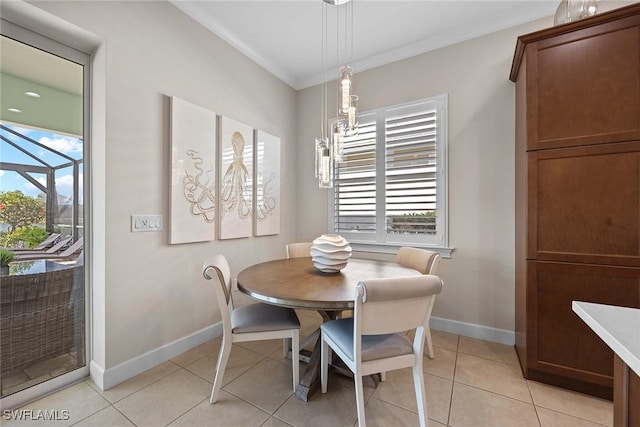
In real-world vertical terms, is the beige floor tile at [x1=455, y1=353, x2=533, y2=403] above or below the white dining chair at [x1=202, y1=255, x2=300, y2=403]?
below

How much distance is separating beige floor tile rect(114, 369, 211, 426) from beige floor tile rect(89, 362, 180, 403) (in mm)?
49

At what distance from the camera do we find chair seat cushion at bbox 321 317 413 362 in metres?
1.36

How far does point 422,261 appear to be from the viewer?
2.12 m

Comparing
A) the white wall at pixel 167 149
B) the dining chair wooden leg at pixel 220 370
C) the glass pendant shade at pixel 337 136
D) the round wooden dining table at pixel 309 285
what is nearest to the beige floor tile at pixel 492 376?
the white wall at pixel 167 149

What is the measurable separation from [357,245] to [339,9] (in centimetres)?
234

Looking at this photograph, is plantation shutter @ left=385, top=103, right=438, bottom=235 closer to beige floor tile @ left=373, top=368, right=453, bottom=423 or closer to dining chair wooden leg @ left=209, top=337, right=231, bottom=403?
beige floor tile @ left=373, top=368, right=453, bottom=423

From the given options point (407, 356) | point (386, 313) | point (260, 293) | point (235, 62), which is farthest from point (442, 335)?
point (235, 62)

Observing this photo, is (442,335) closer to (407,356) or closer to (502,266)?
(502,266)

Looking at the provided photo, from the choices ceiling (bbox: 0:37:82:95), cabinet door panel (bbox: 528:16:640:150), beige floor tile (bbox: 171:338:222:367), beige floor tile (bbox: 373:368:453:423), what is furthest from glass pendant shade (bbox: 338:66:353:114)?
beige floor tile (bbox: 171:338:222:367)

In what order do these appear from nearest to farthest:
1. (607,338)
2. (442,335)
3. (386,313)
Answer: (607,338), (386,313), (442,335)

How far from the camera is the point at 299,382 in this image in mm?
1723

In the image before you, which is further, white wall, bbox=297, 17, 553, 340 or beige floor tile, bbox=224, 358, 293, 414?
white wall, bbox=297, 17, 553, 340

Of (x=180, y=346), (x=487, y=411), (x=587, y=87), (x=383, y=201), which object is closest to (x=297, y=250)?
(x=383, y=201)

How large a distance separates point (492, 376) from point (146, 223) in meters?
2.80
